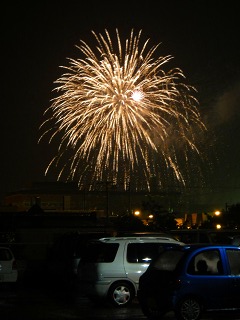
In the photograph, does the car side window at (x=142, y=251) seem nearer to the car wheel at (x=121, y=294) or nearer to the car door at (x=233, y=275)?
the car wheel at (x=121, y=294)

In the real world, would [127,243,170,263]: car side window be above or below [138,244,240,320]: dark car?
above

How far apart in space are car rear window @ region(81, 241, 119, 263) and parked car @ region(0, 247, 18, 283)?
16.6ft

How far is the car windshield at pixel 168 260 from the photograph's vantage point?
42.7ft

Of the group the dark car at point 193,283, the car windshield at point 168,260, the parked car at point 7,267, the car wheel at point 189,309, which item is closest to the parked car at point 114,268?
the car windshield at point 168,260

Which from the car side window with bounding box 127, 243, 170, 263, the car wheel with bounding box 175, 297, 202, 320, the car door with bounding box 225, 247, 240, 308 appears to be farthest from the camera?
the car side window with bounding box 127, 243, 170, 263

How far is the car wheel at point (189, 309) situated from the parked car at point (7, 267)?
899 centimetres

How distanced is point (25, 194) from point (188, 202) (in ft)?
79.7

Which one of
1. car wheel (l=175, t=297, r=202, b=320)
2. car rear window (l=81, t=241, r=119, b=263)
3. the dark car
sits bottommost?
car wheel (l=175, t=297, r=202, b=320)

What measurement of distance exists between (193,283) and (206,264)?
0.51 meters

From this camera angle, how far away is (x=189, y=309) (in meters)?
12.5

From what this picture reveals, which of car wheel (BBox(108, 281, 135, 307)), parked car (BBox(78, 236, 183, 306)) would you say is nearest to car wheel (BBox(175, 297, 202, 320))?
parked car (BBox(78, 236, 183, 306))

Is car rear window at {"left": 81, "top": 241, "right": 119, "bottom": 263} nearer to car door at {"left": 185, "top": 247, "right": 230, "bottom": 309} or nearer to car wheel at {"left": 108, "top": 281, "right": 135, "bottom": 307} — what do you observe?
car wheel at {"left": 108, "top": 281, "right": 135, "bottom": 307}

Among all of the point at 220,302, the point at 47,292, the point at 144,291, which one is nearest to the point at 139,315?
the point at 144,291

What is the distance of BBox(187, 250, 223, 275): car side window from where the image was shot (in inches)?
500
